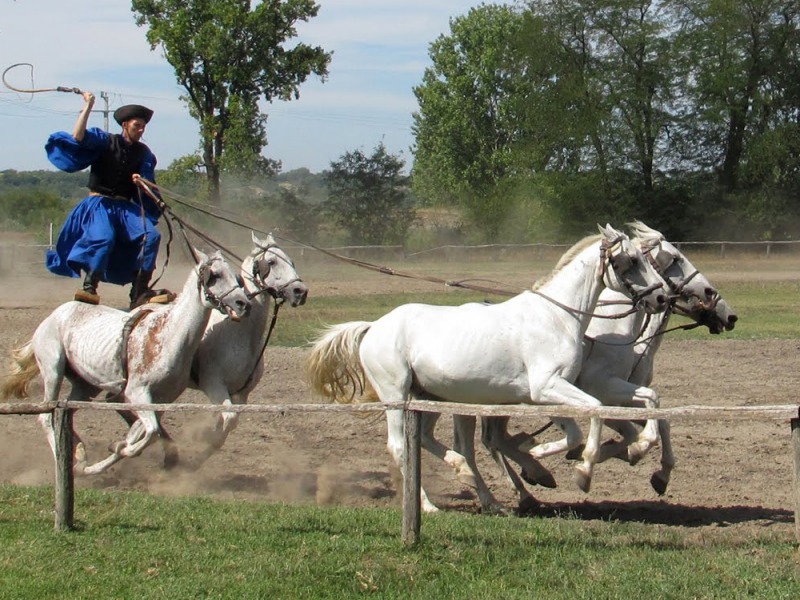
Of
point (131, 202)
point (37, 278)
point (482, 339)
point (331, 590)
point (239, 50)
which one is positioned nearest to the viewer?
point (331, 590)

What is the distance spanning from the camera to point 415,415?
7078 millimetres

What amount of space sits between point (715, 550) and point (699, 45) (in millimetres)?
44187

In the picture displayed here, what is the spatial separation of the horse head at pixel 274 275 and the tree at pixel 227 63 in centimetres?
3745

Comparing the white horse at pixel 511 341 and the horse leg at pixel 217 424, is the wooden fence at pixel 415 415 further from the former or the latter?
the horse leg at pixel 217 424

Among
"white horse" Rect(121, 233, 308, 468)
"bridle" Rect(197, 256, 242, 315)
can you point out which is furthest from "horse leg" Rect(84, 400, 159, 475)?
"bridle" Rect(197, 256, 242, 315)

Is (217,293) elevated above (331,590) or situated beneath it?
elevated above

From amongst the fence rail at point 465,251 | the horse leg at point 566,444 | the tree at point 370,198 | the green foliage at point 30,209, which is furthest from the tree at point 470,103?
the horse leg at point 566,444

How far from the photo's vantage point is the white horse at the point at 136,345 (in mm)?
9453

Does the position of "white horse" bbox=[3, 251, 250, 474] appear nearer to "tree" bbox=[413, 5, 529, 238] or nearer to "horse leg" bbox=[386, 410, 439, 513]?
"horse leg" bbox=[386, 410, 439, 513]

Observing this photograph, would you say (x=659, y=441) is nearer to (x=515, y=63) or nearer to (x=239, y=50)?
(x=239, y=50)

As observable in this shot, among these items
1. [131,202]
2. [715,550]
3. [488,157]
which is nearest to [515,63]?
[488,157]

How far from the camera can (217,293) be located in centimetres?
945

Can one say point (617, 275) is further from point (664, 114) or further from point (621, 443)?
point (664, 114)

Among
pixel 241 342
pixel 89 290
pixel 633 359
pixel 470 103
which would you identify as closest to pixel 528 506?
pixel 633 359
